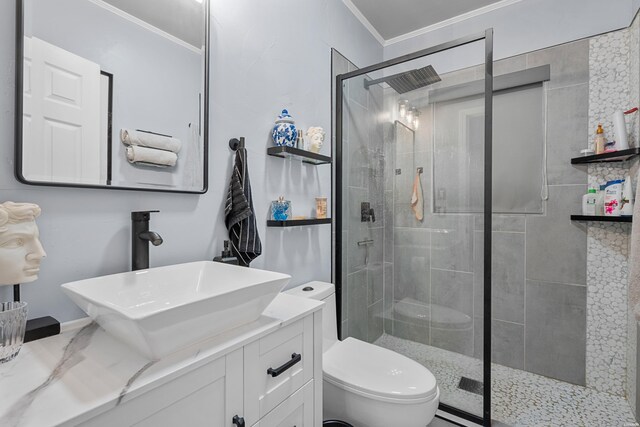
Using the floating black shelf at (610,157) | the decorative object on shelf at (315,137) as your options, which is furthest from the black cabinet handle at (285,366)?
the floating black shelf at (610,157)

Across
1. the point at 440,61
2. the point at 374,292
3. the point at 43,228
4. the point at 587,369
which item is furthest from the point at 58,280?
the point at 587,369

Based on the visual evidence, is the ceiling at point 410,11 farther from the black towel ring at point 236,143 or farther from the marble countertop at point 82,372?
the marble countertop at point 82,372

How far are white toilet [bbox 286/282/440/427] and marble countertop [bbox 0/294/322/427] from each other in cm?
72

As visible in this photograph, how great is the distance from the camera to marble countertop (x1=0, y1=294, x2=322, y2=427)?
0.51m

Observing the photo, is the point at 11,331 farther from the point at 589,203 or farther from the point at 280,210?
the point at 589,203

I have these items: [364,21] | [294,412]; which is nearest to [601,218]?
[294,412]

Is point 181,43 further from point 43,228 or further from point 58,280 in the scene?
point 58,280

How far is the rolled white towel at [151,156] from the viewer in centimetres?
106

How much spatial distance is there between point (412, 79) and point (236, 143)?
1211 mm

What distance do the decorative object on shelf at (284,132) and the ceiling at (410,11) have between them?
4.31ft

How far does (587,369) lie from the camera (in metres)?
2.01

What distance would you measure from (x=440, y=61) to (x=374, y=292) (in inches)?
60.4

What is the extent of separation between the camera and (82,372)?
2.07 feet

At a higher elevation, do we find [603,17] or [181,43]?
[603,17]
